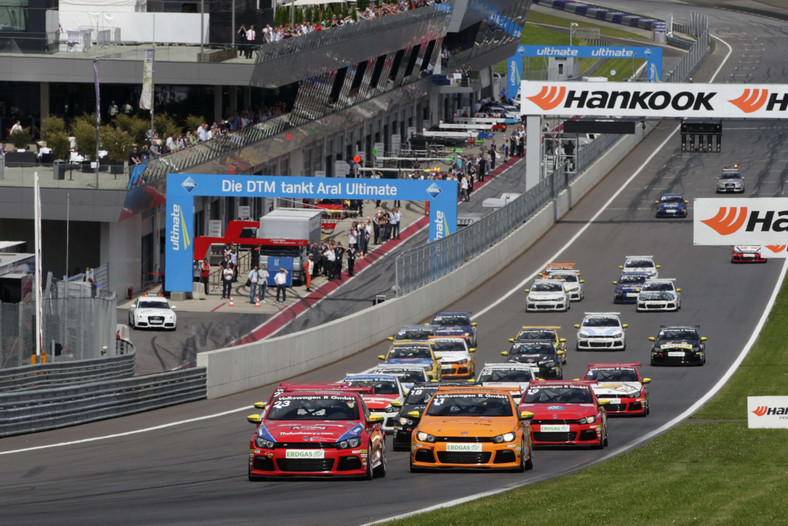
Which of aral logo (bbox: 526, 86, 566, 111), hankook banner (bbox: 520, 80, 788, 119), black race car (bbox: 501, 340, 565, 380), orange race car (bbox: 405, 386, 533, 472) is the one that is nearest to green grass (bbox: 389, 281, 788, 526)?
orange race car (bbox: 405, 386, 533, 472)

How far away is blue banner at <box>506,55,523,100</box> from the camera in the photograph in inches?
4656

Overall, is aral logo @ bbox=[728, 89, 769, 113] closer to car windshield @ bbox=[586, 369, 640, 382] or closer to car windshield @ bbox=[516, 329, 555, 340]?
car windshield @ bbox=[516, 329, 555, 340]

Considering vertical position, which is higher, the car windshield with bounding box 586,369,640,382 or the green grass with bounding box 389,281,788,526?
the green grass with bounding box 389,281,788,526

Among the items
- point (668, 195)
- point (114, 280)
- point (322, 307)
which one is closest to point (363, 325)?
point (322, 307)

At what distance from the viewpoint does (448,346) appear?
38.1 m

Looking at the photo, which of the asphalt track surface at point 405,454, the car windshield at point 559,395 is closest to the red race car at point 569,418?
the car windshield at point 559,395

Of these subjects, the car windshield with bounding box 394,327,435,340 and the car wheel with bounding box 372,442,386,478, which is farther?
the car windshield with bounding box 394,327,435,340

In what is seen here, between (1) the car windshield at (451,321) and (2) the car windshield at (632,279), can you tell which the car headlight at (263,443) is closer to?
(1) the car windshield at (451,321)

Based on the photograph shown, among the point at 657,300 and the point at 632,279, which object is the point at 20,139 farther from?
the point at 657,300

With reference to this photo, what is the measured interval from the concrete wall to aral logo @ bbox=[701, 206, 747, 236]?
18043 mm

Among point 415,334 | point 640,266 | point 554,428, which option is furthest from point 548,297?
point 554,428

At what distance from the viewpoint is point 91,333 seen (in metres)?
34.0

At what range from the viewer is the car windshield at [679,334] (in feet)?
133

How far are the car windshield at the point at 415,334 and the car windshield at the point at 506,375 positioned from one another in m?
8.78
